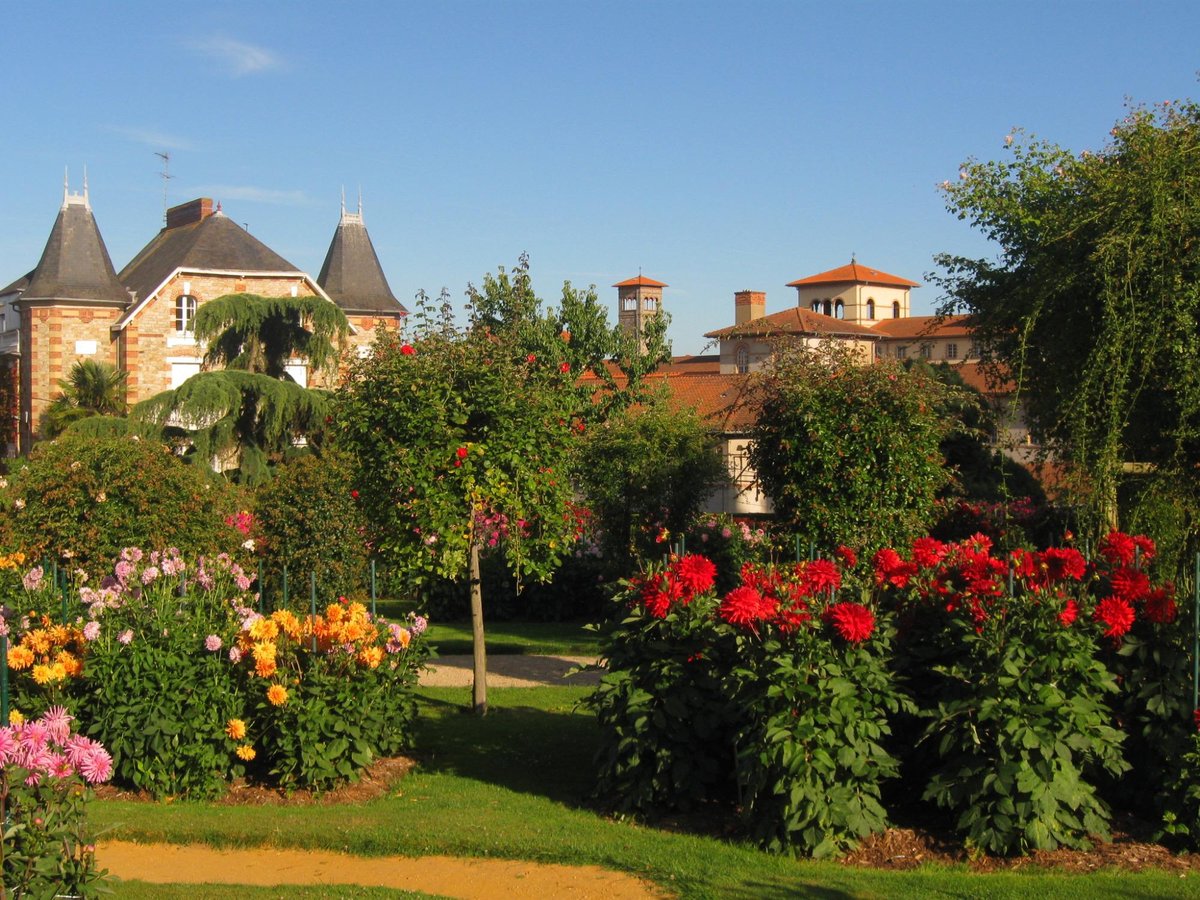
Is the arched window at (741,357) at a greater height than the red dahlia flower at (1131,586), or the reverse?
the arched window at (741,357)

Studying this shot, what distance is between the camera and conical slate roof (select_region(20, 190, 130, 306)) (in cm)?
3794

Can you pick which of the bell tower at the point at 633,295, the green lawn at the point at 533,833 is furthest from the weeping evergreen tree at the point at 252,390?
the bell tower at the point at 633,295

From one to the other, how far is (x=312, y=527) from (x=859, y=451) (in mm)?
6383

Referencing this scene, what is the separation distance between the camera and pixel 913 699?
6457 millimetres

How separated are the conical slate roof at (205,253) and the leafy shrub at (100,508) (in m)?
26.1

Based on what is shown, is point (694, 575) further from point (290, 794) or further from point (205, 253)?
point (205, 253)

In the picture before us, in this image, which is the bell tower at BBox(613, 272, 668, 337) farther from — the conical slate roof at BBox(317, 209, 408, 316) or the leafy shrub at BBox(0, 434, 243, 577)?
the leafy shrub at BBox(0, 434, 243, 577)

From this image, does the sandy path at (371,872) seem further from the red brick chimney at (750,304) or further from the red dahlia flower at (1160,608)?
the red brick chimney at (750,304)

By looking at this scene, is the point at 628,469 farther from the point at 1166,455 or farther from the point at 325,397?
the point at 325,397

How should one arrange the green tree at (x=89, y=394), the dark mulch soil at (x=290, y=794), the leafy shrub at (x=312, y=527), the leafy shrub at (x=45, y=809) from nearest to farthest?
the leafy shrub at (x=45, y=809), the dark mulch soil at (x=290, y=794), the leafy shrub at (x=312, y=527), the green tree at (x=89, y=394)

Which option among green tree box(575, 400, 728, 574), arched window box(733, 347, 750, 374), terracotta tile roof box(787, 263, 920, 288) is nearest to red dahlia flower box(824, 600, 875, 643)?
green tree box(575, 400, 728, 574)

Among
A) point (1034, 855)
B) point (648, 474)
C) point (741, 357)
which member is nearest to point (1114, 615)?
point (1034, 855)

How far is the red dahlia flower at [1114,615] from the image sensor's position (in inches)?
238

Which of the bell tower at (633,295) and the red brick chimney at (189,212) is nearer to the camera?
the red brick chimney at (189,212)
